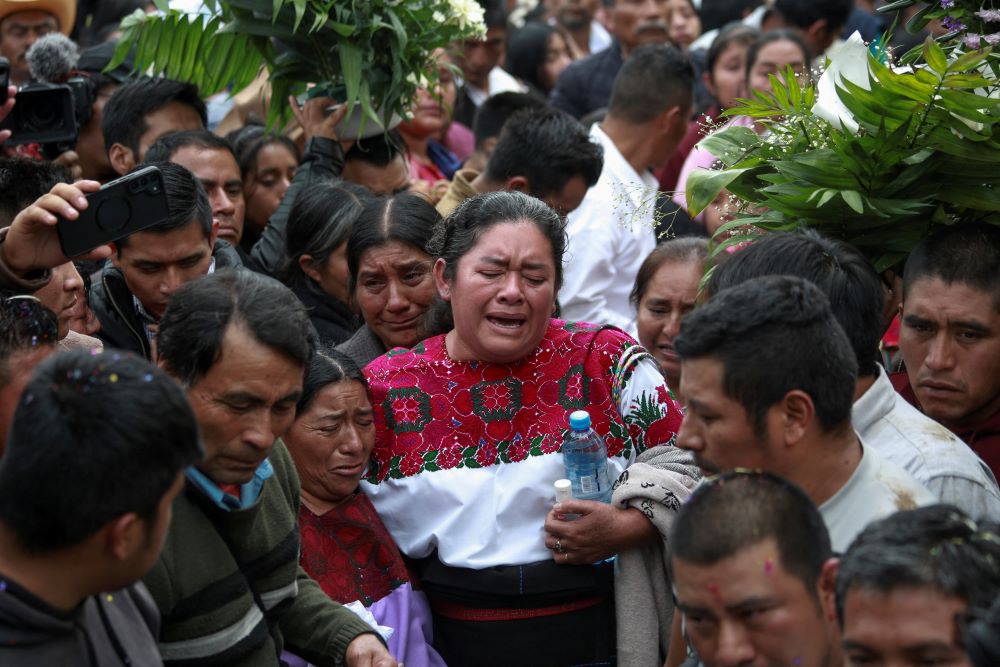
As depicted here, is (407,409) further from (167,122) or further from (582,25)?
(582,25)

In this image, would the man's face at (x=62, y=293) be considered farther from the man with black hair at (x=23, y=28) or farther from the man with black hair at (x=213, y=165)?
the man with black hair at (x=23, y=28)

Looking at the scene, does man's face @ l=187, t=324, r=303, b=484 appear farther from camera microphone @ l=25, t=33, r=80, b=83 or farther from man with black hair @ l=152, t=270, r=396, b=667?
camera microphone @ l=25, t=33, r=80, b=83

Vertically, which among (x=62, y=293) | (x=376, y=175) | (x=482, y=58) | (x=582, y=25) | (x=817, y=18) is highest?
(x=62, y=293)

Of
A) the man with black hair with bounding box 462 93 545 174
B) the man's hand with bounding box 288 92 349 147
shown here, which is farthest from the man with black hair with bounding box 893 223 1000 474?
the man with black hair with bounding box 462 93 545 174

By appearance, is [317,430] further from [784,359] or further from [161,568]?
[784,359]

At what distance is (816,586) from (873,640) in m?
0.25

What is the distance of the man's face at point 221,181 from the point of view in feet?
16.2

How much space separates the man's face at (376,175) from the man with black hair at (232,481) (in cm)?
280

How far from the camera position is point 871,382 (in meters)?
3.00

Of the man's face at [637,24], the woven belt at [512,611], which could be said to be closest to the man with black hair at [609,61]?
the man's face at [637,24]

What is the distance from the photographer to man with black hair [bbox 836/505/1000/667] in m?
2.09

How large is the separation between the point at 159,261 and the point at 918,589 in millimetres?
2648

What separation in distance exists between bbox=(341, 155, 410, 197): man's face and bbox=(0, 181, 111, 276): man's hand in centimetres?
237

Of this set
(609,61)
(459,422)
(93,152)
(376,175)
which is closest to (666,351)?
(459,422)
